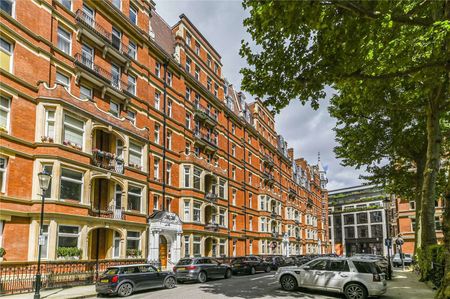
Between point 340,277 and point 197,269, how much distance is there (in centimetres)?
906

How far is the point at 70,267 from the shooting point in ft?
59.0

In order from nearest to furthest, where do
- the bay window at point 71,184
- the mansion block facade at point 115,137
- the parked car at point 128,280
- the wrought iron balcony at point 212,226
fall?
the parked car at point 128,280
the mansion block facade at point 115,137
the bay window at point 71,184
the wrought iron balcony at point 212,226

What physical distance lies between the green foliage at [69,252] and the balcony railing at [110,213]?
224 cm

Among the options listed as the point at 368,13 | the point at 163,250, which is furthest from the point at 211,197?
the point at 368,13

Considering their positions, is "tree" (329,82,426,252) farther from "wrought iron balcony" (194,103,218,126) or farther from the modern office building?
the modern office building

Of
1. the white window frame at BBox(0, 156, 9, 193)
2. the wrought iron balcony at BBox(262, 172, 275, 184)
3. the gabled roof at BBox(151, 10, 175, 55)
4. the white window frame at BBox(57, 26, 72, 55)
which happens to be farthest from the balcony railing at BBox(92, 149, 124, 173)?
the wrought iron balcony at BBox(262, 172, 275, 184)

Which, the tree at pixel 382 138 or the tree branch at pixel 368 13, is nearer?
the tree branch at pixel 368 13

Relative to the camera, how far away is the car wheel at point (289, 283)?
15.9 metres

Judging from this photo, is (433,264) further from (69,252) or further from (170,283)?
(69,252)

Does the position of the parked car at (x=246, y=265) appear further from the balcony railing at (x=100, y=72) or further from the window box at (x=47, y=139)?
the window box at (x=47, y=139)

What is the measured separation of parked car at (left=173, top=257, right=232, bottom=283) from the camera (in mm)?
20469

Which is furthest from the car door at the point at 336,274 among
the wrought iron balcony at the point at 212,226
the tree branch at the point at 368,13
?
the wrought iron balcony at the point at 212,226

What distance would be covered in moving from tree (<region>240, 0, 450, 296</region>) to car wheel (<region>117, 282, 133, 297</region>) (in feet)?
32.3

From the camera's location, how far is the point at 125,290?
600 inches
